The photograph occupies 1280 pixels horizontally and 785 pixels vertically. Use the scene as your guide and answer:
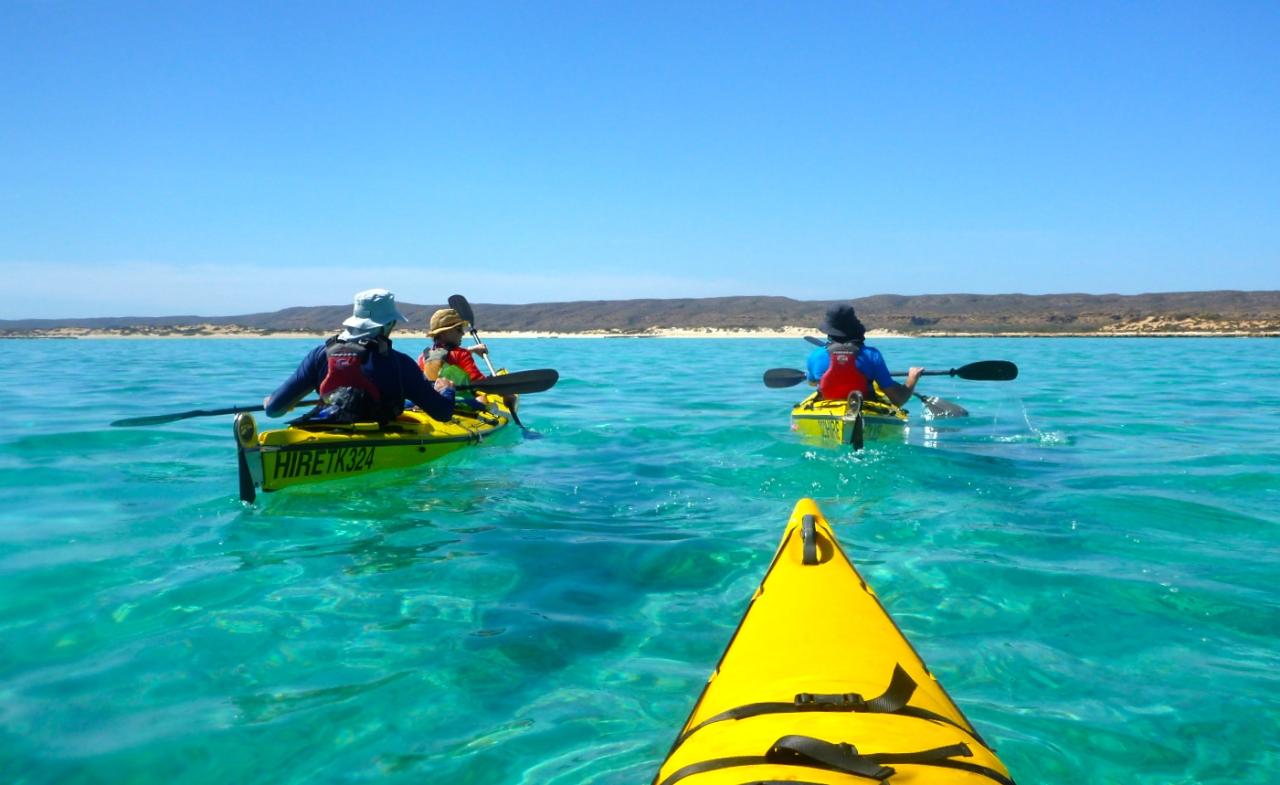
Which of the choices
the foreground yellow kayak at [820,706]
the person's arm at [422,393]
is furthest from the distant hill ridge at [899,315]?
the foreground yellow kayak at [820,706]

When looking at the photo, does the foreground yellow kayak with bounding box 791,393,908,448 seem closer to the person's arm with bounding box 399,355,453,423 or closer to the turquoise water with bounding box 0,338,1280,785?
Result: the turquoise water with bounding box 0,338,1280,785

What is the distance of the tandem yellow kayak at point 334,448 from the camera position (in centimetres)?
679

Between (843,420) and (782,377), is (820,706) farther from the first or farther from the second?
(782,377)

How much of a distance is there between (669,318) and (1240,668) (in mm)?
79509

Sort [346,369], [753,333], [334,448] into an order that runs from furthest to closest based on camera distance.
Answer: [753,333] → [346,369] → [334,448]

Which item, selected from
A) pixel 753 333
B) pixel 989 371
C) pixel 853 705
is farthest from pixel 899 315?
pixel 853 705

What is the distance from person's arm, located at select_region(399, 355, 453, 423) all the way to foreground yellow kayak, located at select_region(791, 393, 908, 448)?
404 centimetres

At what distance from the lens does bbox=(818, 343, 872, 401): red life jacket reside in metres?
9.86

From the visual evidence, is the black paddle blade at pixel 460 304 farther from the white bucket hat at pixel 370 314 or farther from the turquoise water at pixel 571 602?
the white bucket hat at pixel 370 314

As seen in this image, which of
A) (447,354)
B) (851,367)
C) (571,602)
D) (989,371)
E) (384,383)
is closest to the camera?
(571,602)

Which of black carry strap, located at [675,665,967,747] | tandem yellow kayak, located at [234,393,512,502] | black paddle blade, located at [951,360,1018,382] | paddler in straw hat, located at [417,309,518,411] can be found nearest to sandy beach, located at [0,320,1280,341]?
black paddle blade, located at [951,360,1018,382]

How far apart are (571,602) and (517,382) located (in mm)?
4769

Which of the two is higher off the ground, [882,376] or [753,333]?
[882,376]

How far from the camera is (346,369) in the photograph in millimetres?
7434
